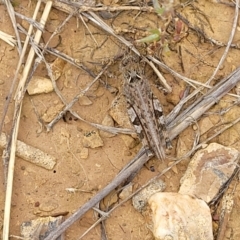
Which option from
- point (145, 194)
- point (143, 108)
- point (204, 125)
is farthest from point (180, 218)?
point (143, 108)

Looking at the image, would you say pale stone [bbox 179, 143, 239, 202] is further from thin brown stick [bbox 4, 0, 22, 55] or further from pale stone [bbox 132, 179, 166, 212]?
thin brown stick [bbox 4, 0, 22, 55]

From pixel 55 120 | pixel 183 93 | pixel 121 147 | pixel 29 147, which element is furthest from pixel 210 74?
pixel 29 147

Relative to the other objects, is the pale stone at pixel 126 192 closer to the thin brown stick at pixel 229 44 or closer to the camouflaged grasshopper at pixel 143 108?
the camouflaged grasshopper at pixel 143 108

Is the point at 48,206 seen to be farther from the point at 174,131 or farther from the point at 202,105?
the point at 202,105

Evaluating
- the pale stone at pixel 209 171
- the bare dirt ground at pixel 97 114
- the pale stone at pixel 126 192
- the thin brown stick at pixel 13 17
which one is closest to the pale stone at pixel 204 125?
the bare dirt ground at pixel 97 114

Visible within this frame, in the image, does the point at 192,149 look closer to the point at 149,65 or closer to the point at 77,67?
the point at 149,65

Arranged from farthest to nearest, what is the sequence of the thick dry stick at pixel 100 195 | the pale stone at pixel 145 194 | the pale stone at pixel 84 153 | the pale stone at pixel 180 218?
the pale stone at pixel 84 153 → the pale stone at pixel 145 194 → the thick dry stick at pixel 100 195 → the pale stone at pixel 180 218

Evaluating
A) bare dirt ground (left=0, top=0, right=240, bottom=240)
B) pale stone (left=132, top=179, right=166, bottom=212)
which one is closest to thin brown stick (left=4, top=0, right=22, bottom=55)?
bare dirt ground (left=0, top=0, right=240, bottom=240)
